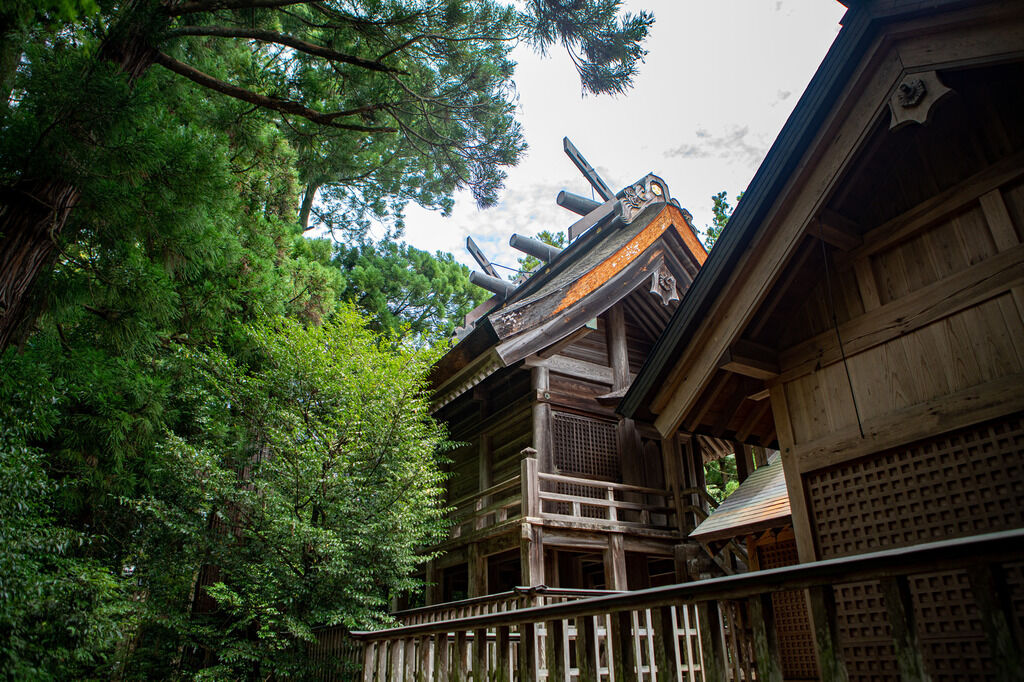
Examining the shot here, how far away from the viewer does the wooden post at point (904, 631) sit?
5.84ft

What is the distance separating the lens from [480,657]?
344cm

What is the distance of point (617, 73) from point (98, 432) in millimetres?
7226

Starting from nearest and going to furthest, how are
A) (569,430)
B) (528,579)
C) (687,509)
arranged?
(528,579), (687,509), (569,430)

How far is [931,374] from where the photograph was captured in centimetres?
414

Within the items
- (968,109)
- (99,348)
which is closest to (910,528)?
(968,109)

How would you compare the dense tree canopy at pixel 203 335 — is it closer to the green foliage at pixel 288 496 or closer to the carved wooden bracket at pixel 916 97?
the green foliage at pixel 288 496

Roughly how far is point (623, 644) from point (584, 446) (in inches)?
329

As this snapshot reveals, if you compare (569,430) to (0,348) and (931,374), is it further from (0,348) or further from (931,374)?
(0,348)

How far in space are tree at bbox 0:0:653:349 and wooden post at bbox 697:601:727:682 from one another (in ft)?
17.6

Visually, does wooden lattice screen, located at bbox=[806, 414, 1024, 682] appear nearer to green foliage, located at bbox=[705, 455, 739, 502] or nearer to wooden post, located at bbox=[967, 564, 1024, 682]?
wooden post, located at bbox=[967, 564, 1024, 682]

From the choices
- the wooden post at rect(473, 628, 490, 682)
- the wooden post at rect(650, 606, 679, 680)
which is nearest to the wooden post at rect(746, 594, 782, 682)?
the wooden post at rect(650, 606, 679, 680)

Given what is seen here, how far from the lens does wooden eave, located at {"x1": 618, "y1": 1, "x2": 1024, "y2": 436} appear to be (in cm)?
381

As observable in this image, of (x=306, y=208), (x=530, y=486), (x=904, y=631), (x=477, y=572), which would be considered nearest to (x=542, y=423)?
(x=530, y=486)

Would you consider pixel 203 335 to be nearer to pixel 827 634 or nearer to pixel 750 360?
pixel 750 360
